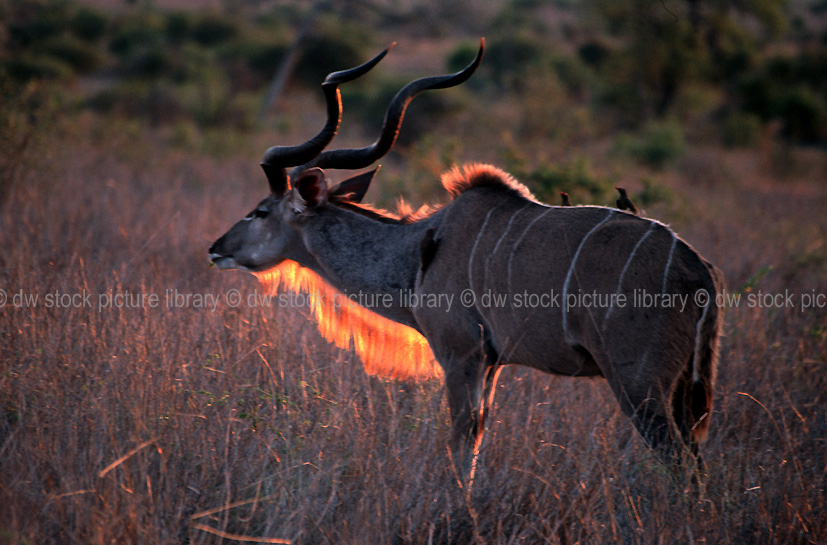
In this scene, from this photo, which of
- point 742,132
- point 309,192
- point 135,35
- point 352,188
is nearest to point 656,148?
point 742,132

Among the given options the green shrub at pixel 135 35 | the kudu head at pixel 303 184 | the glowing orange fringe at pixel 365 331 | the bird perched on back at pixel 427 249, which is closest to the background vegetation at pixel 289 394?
the glowing orange fringe at pixel 365 331

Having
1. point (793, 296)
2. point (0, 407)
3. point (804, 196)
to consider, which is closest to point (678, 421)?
point (0, 407)

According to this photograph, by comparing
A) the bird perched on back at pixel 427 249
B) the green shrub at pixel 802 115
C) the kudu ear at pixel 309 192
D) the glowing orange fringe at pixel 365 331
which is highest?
the green shrub at pixel 802 115

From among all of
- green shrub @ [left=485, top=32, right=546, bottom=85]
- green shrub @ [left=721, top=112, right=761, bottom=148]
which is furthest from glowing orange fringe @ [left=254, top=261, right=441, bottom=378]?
green shrub @ [left=485, top=32, right=546, bottom=85]

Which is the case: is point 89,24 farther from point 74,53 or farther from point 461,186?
point 461,186

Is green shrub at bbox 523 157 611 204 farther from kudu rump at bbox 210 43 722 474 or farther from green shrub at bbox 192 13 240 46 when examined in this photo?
green shrub at bbox 192 13 240 46

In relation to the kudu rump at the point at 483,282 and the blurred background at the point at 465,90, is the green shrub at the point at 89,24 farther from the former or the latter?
the kudu rump at the point at 483,282

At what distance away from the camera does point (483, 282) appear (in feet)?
9.99

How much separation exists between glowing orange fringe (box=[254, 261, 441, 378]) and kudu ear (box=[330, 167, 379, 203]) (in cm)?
43

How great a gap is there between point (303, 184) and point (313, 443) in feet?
4.32

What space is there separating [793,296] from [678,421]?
3549 millimetres

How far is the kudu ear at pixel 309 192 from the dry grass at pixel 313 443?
2.56ft

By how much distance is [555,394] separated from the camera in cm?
376

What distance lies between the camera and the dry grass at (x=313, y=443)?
95.9 inches
